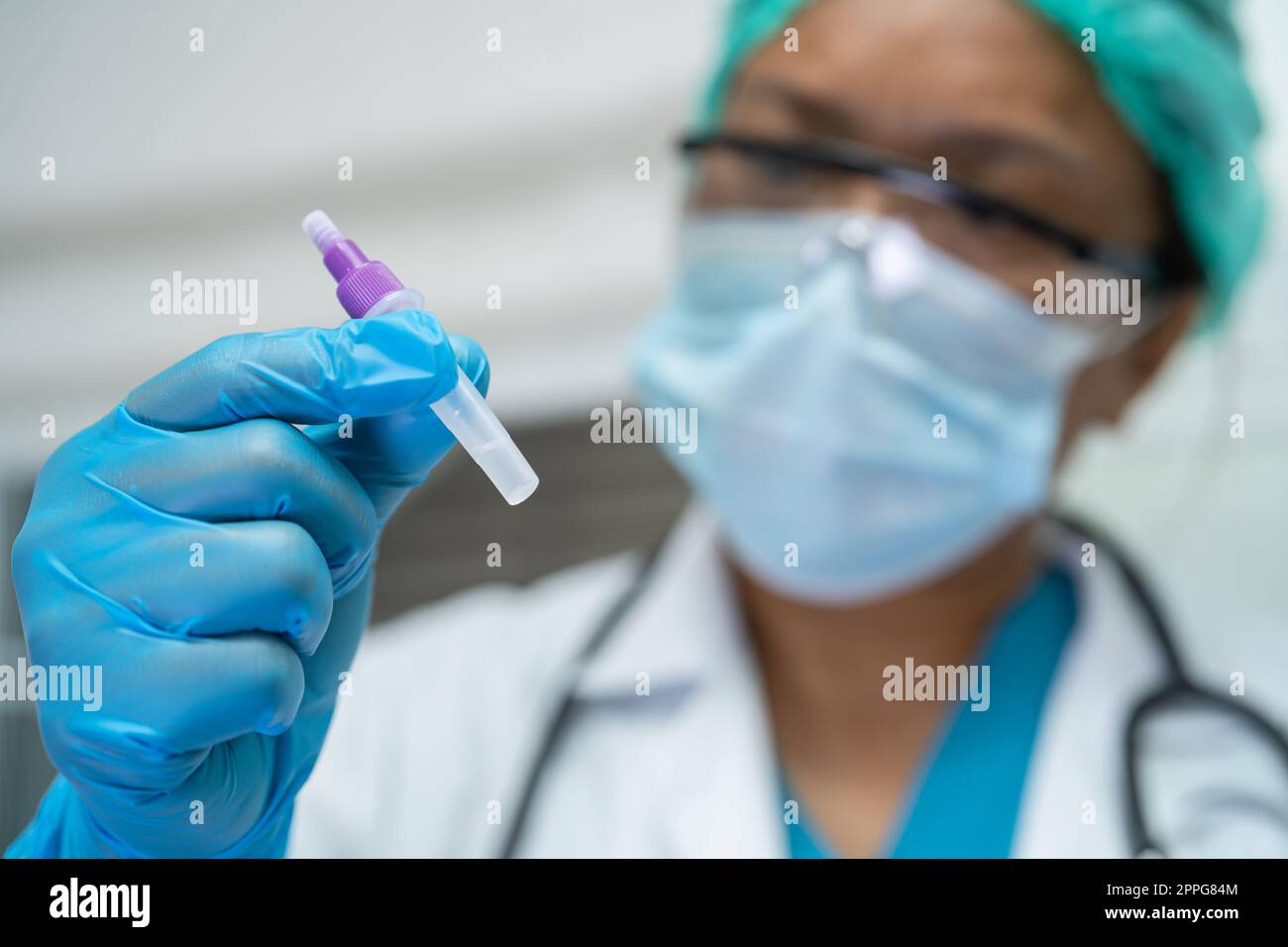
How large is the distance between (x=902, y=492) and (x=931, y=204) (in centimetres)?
25

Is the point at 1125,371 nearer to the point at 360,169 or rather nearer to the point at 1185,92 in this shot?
the point at 1185,92

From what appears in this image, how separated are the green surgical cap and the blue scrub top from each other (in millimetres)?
397

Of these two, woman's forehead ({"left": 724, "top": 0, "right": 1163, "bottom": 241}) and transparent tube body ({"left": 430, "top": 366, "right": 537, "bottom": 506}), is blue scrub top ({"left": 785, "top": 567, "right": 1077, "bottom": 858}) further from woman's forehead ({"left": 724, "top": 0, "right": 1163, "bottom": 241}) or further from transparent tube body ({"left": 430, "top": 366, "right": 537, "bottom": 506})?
transparent tube body ({"left": 430, "top": 366, "right": 537, "bottom": 506})

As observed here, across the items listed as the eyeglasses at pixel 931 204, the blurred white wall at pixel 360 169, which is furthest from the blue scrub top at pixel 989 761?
the blurred white wall at pixel 360 169

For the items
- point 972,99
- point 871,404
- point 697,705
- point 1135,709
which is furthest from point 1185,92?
point 697,705

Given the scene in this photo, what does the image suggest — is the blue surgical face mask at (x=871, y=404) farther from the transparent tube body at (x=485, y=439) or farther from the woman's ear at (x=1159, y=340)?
the transparent tube body at (x=485, y=439)

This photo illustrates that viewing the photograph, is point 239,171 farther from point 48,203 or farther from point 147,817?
point 147,817

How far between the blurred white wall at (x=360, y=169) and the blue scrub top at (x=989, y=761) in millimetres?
475

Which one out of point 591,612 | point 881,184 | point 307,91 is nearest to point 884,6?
point 881,184

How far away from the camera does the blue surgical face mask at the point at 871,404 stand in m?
0.89

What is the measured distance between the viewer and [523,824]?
86cm

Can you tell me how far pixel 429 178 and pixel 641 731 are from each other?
954 millimetres

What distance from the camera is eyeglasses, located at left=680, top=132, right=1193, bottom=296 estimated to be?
0.90 meters

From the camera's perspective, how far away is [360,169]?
1.55 meters
